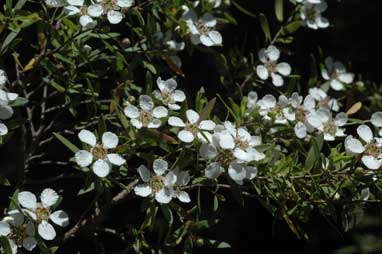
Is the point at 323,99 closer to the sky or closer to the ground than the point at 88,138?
closer to the ground

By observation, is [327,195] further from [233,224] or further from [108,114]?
[233,224]

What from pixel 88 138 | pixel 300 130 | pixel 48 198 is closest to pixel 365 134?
pixel 300 130

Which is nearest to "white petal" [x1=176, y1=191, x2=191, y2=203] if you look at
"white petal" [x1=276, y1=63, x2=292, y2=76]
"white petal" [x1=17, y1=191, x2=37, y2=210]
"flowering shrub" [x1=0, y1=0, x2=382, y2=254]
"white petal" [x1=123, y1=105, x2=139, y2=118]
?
"flowering shrub" [x1=0, y1=0, x2=382, y2=254]

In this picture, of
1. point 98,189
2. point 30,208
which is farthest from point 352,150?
point 30,208

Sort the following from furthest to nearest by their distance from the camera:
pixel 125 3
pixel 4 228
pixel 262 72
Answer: pixel 262 72 → pixel 125 3 → pixel 4 228

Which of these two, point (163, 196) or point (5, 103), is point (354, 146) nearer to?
point (163, 196)

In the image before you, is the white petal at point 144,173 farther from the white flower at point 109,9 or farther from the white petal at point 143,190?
the white flower at point 109,9
